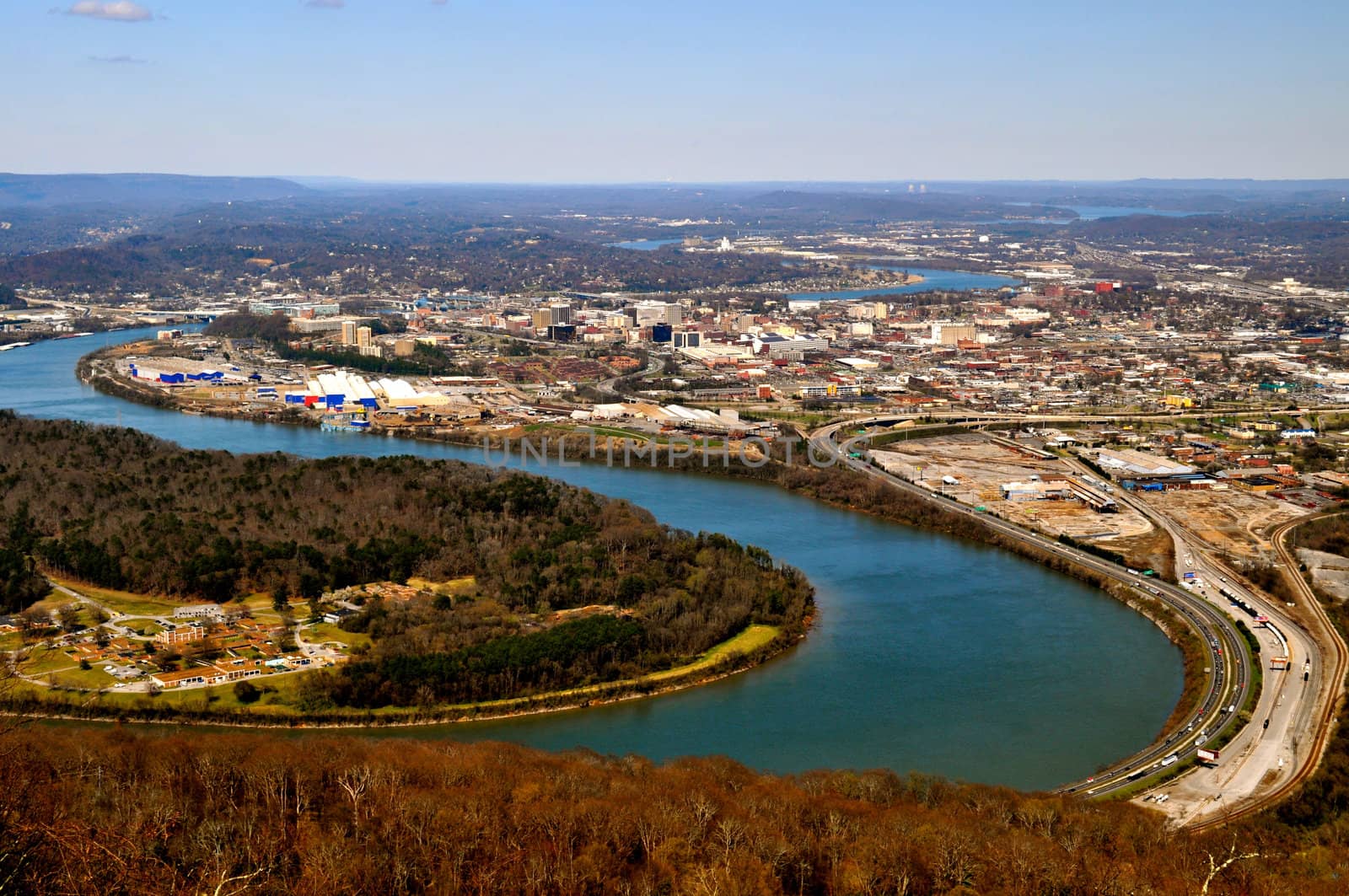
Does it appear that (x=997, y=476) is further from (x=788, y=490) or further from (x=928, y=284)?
(x=928, y=284)

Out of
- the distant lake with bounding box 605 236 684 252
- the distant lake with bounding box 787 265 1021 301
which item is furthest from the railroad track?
the distant lake with bounding box 605 236 684 252

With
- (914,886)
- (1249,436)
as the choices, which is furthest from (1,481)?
(1249,436)

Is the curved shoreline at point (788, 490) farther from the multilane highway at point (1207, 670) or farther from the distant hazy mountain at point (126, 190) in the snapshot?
the distant hazy mountain at point (126, 190)

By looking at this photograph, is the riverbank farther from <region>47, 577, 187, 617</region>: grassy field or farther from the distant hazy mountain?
the distant hazy mountain

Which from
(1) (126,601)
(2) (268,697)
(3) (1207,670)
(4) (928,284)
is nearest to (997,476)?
(3) (1207,670)

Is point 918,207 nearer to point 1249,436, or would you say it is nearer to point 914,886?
point 1249,436

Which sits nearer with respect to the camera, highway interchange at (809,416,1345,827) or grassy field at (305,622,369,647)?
highway interchange at (809,416,1345,827)

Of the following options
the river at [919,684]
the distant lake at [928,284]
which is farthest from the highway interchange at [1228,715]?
the distant lake at [928,284]
